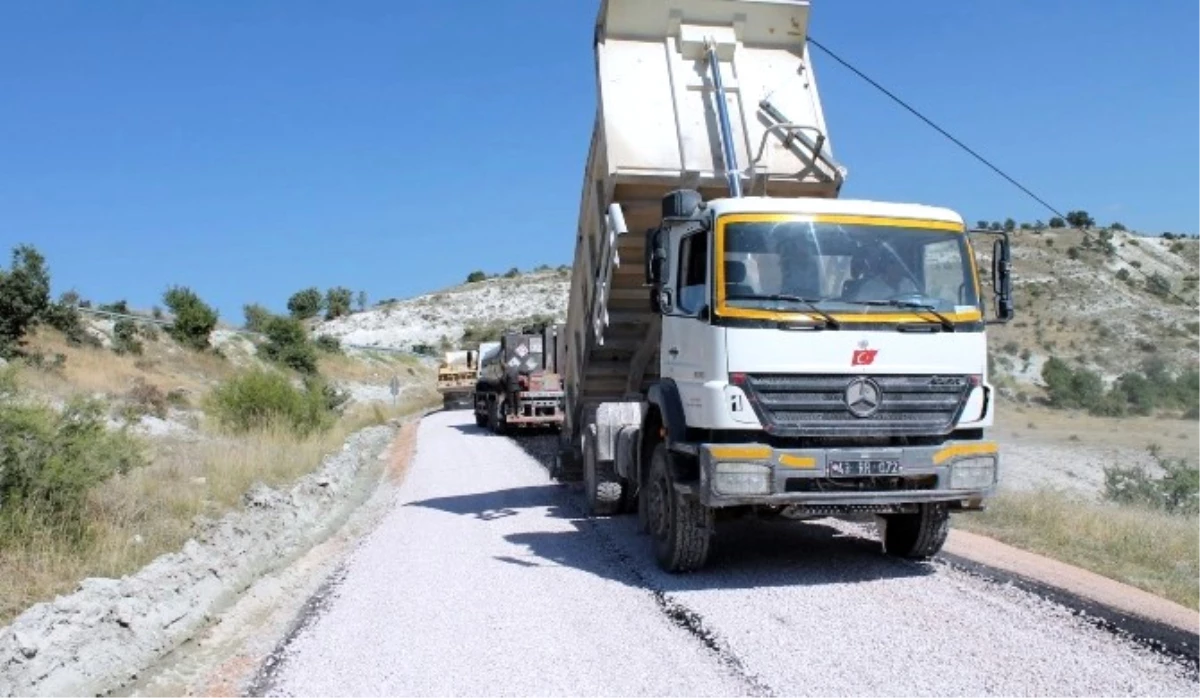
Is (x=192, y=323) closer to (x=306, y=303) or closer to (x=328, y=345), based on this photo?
(x=328, y=345)

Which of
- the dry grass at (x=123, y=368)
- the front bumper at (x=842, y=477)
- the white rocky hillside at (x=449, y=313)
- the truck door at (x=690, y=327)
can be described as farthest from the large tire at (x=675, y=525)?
the white rocky hillside at (x=449, y=313)

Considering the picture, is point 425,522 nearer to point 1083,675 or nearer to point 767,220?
point 767,220

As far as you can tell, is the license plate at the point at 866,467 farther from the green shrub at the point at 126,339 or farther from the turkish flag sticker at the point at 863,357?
the green shrub at the point at 126,339

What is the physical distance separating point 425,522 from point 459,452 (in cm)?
987

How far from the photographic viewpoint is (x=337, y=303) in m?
116

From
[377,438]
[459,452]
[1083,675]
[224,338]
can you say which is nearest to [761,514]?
[1083,675]

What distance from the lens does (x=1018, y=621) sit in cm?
650

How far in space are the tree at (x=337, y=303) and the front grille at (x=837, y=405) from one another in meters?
109

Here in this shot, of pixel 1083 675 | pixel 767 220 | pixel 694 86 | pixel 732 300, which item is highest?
pixel 694 86

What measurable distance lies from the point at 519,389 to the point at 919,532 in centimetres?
1759

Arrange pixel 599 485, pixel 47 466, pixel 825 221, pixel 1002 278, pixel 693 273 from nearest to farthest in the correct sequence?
pixel 825 221, pixel 1002 278, pixel 693 273, pixel 47 466, pixel 599 485

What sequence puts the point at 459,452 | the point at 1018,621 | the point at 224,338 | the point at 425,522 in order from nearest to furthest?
the point at 1018,621 → the point at 425,522 → the point at 459,452 → the point at 224,338

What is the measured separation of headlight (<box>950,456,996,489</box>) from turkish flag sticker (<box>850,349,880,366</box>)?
3.40 ft

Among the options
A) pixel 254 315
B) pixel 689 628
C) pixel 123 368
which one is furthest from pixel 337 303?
pixel 689 628
